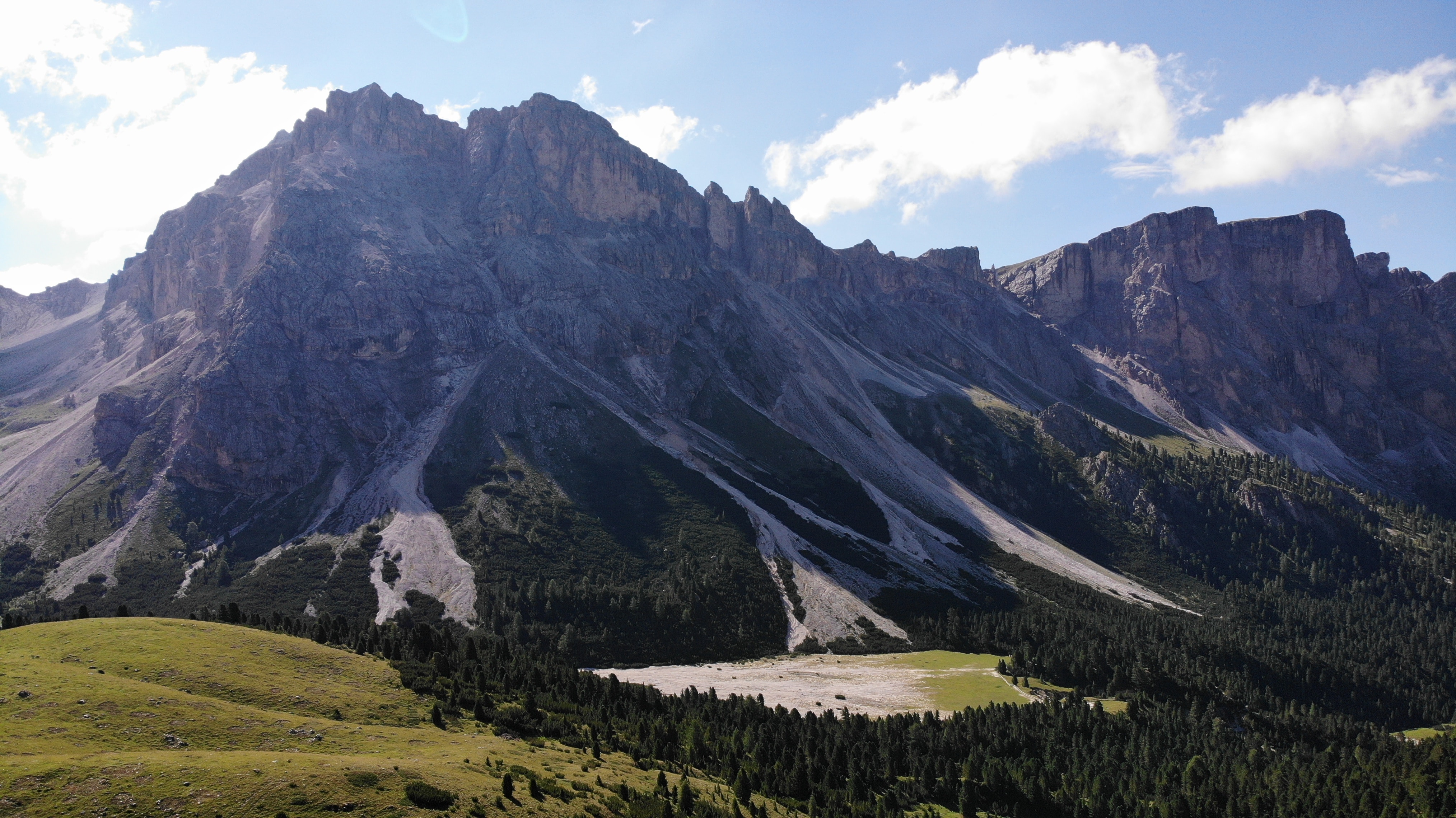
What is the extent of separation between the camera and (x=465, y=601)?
145500 millimetres

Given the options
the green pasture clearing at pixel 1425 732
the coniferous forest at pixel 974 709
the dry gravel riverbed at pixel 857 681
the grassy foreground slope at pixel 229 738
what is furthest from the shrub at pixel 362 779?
the green pasture clearing at pixel 1425 732

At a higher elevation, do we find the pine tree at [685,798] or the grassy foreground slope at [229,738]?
the grassy foreground slope at [229,738]

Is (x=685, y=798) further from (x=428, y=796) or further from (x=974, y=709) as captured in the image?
(x=974, y=709)

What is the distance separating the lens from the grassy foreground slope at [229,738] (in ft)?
135

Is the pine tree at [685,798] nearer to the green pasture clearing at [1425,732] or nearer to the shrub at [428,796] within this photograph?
the shrub at [428,796]

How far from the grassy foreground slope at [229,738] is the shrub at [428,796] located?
49cm

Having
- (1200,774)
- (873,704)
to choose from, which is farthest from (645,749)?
(1200,774)

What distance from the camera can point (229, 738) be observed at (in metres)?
51.1

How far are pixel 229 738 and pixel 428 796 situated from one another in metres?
15.4

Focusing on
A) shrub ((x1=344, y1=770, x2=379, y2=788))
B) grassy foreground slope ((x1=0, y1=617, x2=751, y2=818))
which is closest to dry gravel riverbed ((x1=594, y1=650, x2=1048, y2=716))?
grassy foreground slope ((x1=0, y1=617, x2=751, y2=818))

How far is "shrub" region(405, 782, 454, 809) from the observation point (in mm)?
45594

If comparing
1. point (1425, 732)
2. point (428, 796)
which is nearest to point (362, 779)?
point (428, 796)

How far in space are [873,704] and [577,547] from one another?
7388 cm

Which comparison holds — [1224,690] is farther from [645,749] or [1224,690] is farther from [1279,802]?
[645,749]
